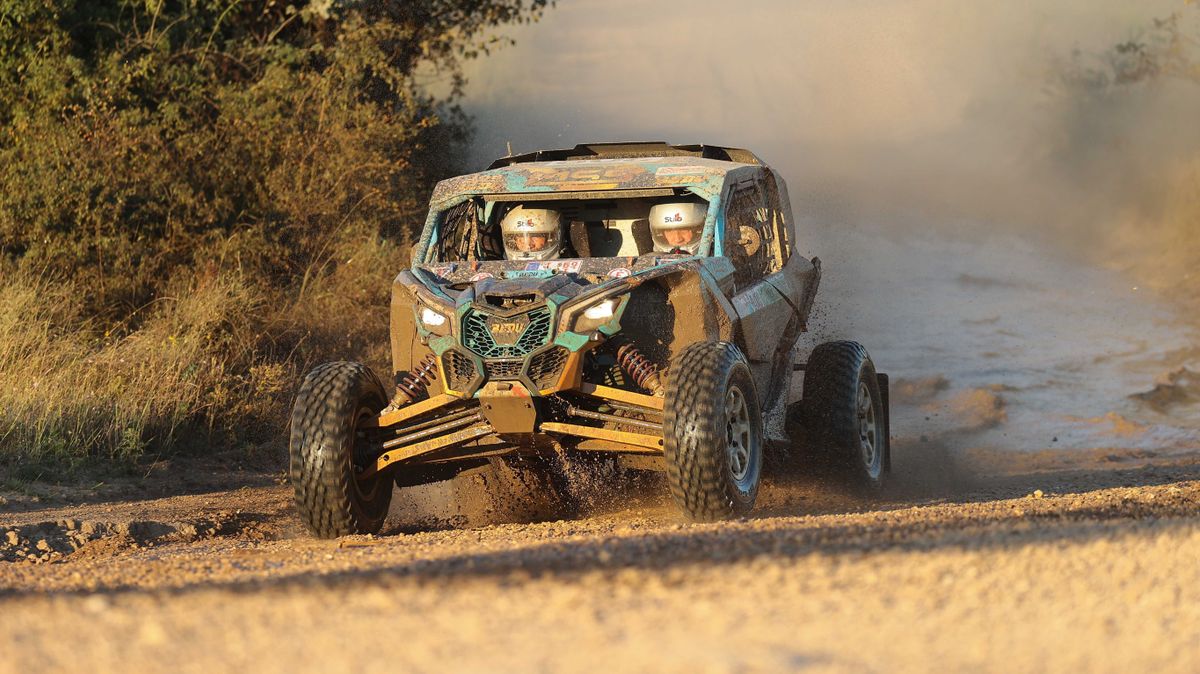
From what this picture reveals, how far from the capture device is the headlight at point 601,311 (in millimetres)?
7684

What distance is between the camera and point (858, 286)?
991 inches

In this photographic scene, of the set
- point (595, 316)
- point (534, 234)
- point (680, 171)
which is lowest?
point (595, 316)

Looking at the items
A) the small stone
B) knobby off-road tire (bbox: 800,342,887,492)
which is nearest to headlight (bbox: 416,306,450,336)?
knobby off-road tire (bbox: 800,342,887,492)

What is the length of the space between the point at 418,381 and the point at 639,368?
1.18m

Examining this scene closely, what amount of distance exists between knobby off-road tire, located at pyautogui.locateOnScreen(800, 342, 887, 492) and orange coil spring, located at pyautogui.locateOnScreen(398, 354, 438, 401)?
2.74 meters

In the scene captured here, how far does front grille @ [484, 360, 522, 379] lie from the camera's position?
7.60 m

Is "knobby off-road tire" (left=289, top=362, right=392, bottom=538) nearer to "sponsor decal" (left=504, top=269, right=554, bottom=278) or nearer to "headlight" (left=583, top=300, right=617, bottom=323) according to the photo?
"sponsor decal" (left=504, top=269, right=554, bottom=278)

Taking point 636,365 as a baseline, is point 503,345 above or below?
above

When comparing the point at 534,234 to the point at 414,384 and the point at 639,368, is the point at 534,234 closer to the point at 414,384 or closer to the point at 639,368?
the point at 414,384

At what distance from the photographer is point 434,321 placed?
795 centimetres

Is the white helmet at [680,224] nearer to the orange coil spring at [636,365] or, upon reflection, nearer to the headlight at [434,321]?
the orange coil spring at [636,365]

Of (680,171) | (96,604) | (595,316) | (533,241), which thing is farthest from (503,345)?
(96,604)

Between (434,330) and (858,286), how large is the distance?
18.0 meters

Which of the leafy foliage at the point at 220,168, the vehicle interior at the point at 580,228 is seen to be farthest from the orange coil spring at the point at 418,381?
the leafy foliage at the point at 220,168
